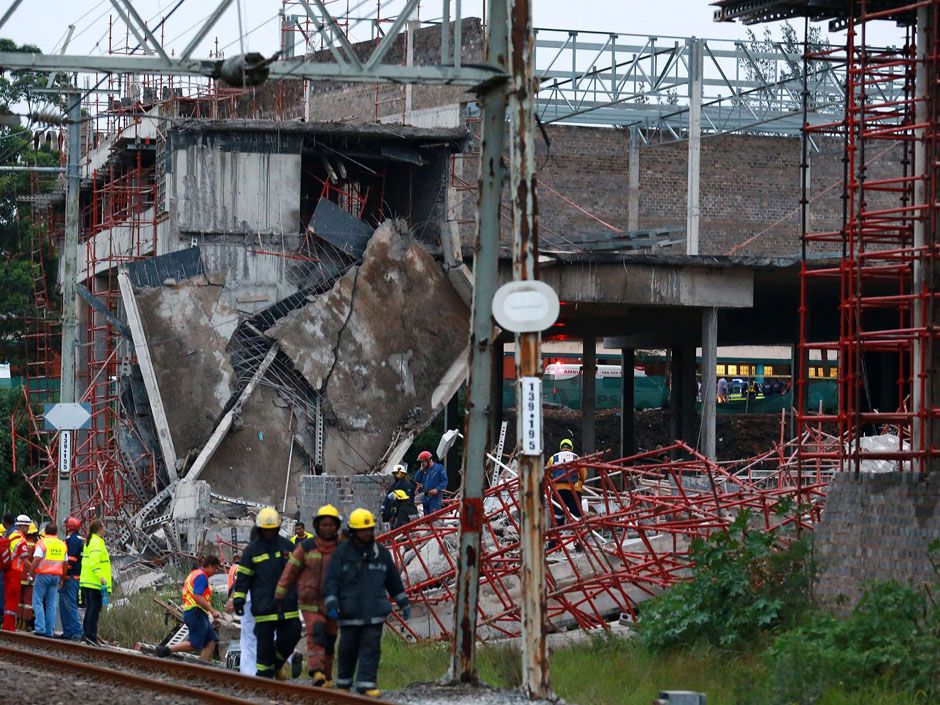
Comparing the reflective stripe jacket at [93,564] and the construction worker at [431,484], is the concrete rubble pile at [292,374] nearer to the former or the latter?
the construction worker at [431,484]

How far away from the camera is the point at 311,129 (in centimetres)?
3331

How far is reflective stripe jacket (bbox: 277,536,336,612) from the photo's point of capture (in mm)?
13438

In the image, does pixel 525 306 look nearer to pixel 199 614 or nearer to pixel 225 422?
pixel 199 614

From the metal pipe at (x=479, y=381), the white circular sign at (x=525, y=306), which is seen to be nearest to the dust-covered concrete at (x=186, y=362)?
the metal pipe at (x=479, y=381)

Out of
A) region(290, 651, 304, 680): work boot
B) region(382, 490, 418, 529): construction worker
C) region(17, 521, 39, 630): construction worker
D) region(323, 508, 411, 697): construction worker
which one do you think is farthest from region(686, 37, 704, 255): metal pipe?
region(323, 508, 411, 697): construction worker

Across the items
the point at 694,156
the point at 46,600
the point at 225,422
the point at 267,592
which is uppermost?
the point at 694,156

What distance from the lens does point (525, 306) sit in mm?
12516

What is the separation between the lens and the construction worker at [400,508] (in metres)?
24.7

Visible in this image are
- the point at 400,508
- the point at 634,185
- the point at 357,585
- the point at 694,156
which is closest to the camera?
the point at 357,585

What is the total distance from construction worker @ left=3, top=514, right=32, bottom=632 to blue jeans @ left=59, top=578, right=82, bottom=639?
117 cm

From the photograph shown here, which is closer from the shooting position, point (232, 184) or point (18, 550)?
point (18, 550)

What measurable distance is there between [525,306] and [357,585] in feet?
8.94

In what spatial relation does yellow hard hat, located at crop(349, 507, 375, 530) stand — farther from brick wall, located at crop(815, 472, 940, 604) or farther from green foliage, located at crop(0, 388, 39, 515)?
green foliage, located at crop(0, 388, 39, 515)

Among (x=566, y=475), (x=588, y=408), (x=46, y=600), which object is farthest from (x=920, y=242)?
(x=588, y=408)
